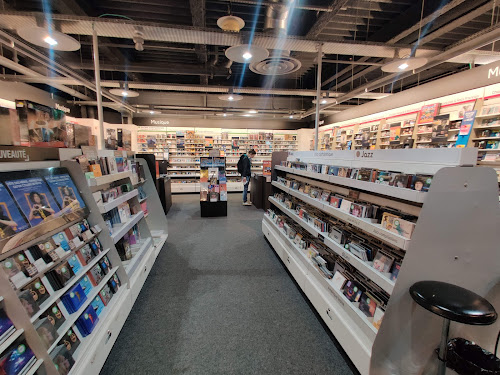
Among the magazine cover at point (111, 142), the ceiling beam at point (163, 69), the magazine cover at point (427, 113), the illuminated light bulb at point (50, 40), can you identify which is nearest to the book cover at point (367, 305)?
the magazine cover at point (111, 142)

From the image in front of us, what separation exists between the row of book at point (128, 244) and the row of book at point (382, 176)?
8.93 feet

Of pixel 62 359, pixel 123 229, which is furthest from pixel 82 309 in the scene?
pixel 123 229

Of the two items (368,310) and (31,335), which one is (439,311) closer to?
(368,310)

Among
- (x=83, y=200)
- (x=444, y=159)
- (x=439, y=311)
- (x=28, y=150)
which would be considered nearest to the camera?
(x=439, y=311)

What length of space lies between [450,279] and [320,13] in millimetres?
4347

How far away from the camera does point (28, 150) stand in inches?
68.2

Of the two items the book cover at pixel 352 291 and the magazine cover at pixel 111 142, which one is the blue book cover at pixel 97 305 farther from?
the magazine cover at pixel 111 142

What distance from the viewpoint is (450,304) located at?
1257 millimetres

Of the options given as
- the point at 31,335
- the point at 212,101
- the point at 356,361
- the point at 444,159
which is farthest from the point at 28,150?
the point at 212,101

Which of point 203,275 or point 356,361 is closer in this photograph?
point 356,361

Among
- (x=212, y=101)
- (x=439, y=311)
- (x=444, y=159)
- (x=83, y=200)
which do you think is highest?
(x=212, y=101)

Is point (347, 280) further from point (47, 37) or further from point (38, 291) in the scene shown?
point (47, 37)

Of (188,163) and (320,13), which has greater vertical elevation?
(320,13)

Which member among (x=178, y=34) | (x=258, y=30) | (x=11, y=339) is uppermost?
(x=258, y=30)
